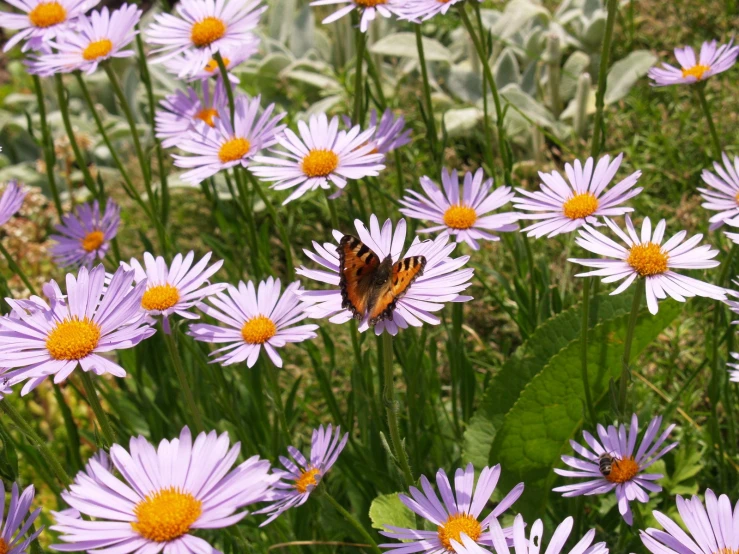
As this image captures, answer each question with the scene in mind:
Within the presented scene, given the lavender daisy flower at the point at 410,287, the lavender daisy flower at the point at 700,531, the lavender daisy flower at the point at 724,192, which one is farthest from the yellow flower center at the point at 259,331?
the lavender daisy flower at the point at 724,192

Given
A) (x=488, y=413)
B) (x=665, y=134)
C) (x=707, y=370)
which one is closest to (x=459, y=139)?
(x=665, y=134)

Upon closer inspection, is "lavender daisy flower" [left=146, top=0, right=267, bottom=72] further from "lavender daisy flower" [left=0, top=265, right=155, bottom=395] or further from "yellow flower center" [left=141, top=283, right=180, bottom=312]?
"lavender daisy flower" [left=0, top=265, right=155, bottom=395]

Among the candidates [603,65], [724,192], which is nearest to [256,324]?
[603,65]

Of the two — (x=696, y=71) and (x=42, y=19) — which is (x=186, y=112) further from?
(x=696, y=71)

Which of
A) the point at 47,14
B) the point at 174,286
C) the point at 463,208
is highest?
the point at 47,14

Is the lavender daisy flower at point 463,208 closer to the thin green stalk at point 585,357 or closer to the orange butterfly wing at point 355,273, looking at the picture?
the thin green stalk at point 585,357
